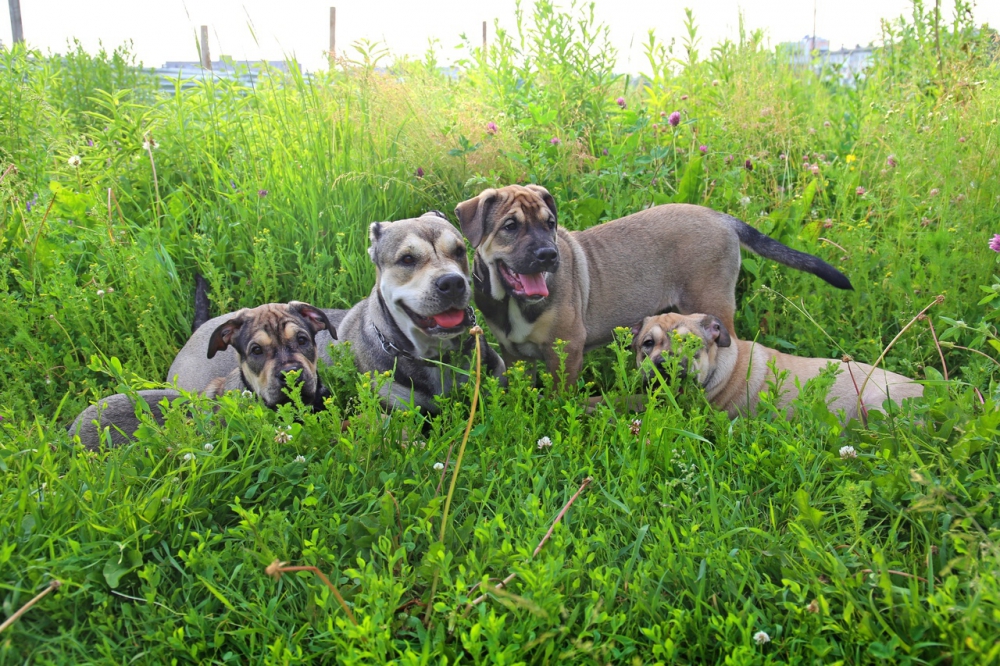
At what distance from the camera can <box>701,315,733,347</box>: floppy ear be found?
4598 mm

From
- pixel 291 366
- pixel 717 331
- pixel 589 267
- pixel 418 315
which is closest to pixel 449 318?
pixel 418 315

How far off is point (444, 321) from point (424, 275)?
289 millimetres

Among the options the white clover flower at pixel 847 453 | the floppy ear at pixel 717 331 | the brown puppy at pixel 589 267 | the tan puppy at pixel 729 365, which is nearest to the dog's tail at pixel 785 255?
the brown puppy at pixel 589 267

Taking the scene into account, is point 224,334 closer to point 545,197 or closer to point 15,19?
point 545,197

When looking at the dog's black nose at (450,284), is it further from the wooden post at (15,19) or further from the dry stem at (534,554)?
the wooden post at (15,19)

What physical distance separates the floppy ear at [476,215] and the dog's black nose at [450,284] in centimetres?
57

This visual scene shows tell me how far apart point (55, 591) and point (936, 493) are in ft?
11.0

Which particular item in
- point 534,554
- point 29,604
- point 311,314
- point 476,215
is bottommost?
point 534,554

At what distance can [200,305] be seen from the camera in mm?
5418

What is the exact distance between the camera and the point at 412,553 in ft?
9.76

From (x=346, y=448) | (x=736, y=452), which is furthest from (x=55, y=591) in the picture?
(x=736, y=452)

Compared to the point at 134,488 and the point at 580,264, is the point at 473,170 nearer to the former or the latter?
the point at 580,264

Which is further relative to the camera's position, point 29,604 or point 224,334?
point 224,334

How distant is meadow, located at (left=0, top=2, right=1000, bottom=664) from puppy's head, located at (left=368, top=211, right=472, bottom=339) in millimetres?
498
